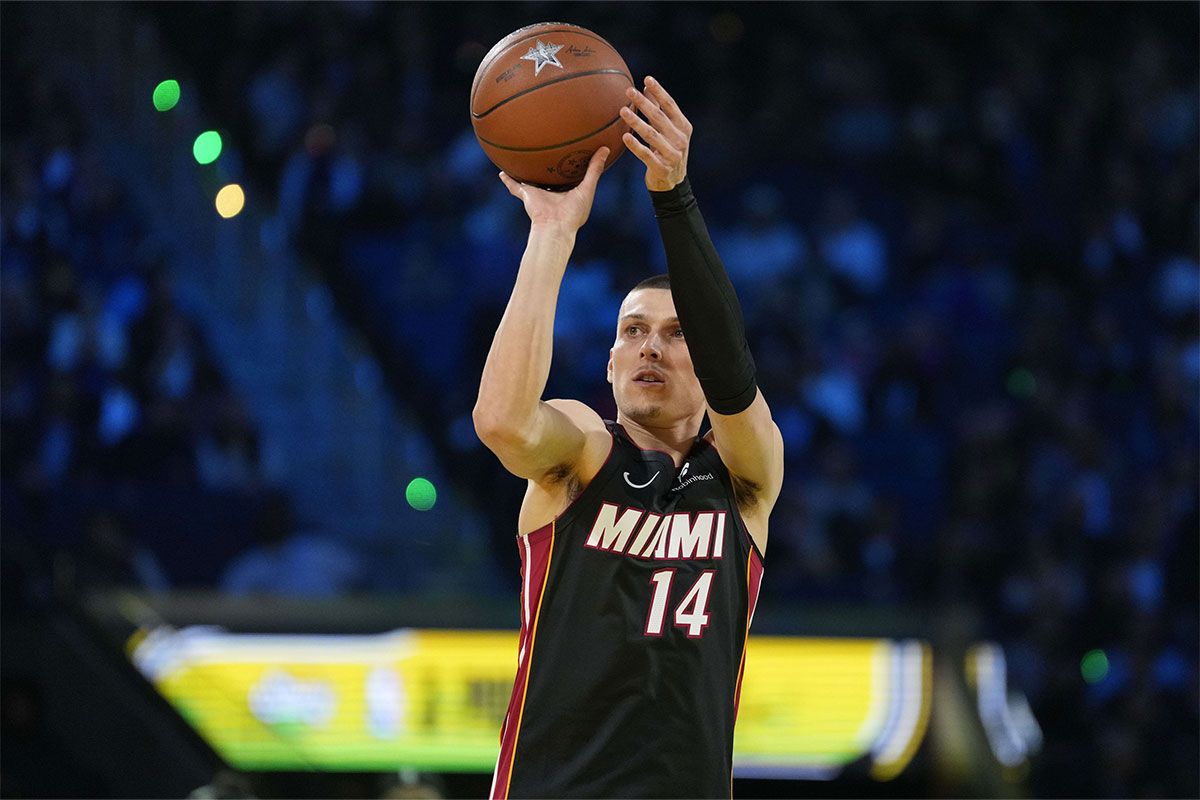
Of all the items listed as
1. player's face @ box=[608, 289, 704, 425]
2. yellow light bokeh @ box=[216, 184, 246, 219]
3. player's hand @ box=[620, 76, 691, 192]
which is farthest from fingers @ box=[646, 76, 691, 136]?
yellow light bokeh @ box=[216, 184, 246, 219]

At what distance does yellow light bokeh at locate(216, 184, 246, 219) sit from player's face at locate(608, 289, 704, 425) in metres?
6.94

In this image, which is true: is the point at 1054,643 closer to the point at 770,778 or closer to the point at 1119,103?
the point at 770,778

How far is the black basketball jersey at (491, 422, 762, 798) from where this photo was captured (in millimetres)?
2758

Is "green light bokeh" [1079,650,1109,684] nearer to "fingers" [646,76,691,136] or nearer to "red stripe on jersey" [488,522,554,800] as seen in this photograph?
"red stripe on jersey" [488,522,554,800]

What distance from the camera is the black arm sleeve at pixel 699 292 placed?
278 cm

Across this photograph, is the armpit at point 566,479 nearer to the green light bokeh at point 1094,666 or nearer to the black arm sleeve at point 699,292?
the black arm sleeve at point 699,292

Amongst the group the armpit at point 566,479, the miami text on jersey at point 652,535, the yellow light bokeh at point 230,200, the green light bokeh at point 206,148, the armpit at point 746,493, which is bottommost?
the miami text on jersey at point 652,535

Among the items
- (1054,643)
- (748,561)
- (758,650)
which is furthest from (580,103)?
(1054,643)

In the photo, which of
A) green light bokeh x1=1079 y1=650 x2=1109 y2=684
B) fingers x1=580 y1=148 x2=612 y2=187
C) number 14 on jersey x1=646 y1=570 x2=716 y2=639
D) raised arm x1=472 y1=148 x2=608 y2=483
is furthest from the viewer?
green light bokeh x1=1079 y1=650 x2=1109 y2=684

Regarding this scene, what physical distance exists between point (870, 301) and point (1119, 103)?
10.1ft

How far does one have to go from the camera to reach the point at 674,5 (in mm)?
10586

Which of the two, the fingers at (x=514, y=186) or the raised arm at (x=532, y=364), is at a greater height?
the fingers at (x=514, y=186)

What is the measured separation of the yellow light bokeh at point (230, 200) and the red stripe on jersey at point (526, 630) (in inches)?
284

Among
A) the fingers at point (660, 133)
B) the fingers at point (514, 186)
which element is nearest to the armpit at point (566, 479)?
the fingers at point (514, 186)
